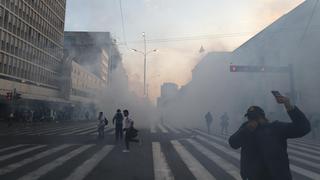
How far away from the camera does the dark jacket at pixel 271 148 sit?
3439 mm

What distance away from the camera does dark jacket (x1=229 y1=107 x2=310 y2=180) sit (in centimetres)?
344

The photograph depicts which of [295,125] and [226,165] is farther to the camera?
[226,165]

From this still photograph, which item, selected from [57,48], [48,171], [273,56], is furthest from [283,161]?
[57,48]

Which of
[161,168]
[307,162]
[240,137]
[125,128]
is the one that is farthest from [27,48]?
[240,137]

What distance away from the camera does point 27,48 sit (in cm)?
3788

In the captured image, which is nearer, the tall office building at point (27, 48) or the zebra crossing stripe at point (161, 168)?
the zebra crossing stripe at point (161, 168)

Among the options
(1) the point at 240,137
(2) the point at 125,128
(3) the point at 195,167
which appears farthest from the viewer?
(2) the point at 125,128

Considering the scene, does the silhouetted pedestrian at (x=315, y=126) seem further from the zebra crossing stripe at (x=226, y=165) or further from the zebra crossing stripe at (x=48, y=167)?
the zebra crossing stripe at (x=48, y=167)

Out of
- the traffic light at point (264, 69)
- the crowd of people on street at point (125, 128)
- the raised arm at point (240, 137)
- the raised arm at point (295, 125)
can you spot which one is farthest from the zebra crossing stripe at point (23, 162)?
the traffic light at point (264, 69)

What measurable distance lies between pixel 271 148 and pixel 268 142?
2.4 inches

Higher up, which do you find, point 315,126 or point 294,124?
point 315,126

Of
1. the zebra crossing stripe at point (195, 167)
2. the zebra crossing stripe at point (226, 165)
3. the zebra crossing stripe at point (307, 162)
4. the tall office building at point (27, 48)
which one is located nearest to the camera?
the zebra crossing stripe at point (195, 167)

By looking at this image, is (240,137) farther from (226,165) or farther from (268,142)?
(226,165)

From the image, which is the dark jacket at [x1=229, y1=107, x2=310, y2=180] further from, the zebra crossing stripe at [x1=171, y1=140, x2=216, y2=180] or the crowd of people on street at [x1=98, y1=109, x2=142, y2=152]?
the crowd of people on street at [x1=98, y1=109, x2=142, y2=152]
